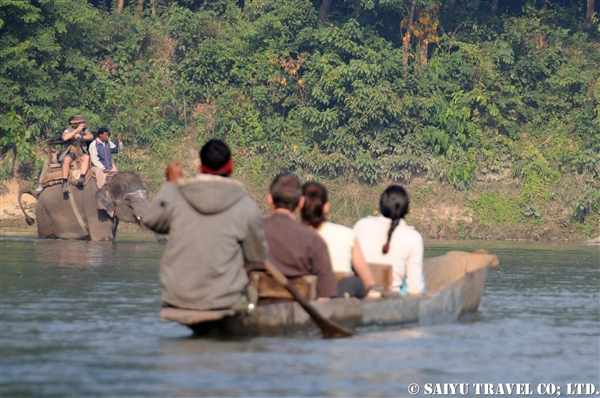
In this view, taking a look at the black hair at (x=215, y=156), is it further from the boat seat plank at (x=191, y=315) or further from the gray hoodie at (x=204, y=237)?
the boat seat plank at (x=191, y=315)

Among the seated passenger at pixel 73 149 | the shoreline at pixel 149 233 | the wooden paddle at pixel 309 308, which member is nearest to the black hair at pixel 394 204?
the wooden paddle at pixel 309 308

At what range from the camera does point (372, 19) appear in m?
32.6

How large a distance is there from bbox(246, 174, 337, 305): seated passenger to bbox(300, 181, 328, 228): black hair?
0.43 feet

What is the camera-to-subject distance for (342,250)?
10.5 metres

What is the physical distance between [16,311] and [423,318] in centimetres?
389

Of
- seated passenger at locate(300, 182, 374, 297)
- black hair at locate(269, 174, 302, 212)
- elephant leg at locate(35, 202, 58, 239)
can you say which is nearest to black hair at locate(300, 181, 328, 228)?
seated passenger at locate(300, 182, 374, 297)

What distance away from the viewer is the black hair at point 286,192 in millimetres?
9797

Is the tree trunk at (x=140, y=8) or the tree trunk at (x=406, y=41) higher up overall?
the tree trunk at (x=140, y=8)

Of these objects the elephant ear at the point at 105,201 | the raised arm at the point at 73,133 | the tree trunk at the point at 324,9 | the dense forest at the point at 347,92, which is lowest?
the elephant ear at the point at 105,201

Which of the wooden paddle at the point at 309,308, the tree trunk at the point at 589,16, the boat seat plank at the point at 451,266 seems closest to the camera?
the wooden paddle at the point at 309,308

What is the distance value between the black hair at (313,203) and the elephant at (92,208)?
1202 cm

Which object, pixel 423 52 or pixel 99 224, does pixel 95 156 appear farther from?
pixel 423 52

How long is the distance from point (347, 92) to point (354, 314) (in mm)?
20412

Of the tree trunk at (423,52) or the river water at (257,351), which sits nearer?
the river water at (257,351)
